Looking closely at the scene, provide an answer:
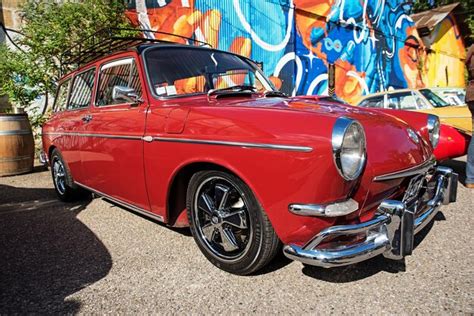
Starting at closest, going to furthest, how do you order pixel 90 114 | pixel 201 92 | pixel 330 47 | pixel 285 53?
pixel 201 92 < pixel 90 114 < pixel 285 53 < pixel 330 47

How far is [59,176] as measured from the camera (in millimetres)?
4352

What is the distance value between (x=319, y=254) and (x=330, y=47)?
1091 centimetres

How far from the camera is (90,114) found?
3.36 m

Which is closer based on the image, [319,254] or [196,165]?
[319,254]

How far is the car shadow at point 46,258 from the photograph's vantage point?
205 cm

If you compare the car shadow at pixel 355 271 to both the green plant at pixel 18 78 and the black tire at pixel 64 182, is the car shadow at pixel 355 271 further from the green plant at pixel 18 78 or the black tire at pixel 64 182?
the green plant at pixel 18 78

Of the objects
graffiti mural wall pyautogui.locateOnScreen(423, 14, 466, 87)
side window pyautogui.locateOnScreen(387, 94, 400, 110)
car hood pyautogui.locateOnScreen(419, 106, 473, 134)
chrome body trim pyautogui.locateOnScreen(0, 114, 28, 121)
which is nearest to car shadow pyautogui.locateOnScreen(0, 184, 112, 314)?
chrome body trim pyautogui.locateOnScreen(0, 114, 28, 121)

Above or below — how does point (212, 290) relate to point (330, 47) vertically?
below

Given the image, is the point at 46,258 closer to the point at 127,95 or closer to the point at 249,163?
the point at 127,95

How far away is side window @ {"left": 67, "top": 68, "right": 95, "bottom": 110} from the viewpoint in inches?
142

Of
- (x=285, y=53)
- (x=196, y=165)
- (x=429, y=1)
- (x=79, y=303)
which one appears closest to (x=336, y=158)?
(x=196, y=165)

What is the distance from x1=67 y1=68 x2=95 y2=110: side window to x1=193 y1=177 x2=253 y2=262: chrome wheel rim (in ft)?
6.53

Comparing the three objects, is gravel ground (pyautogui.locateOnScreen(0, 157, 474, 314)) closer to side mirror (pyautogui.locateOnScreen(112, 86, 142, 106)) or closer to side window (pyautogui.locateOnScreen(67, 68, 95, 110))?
side mirror (pyautogui.locateOnScreen(112, 86, 142, 106))

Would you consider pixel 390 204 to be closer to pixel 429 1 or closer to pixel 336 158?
pixel 336 158
